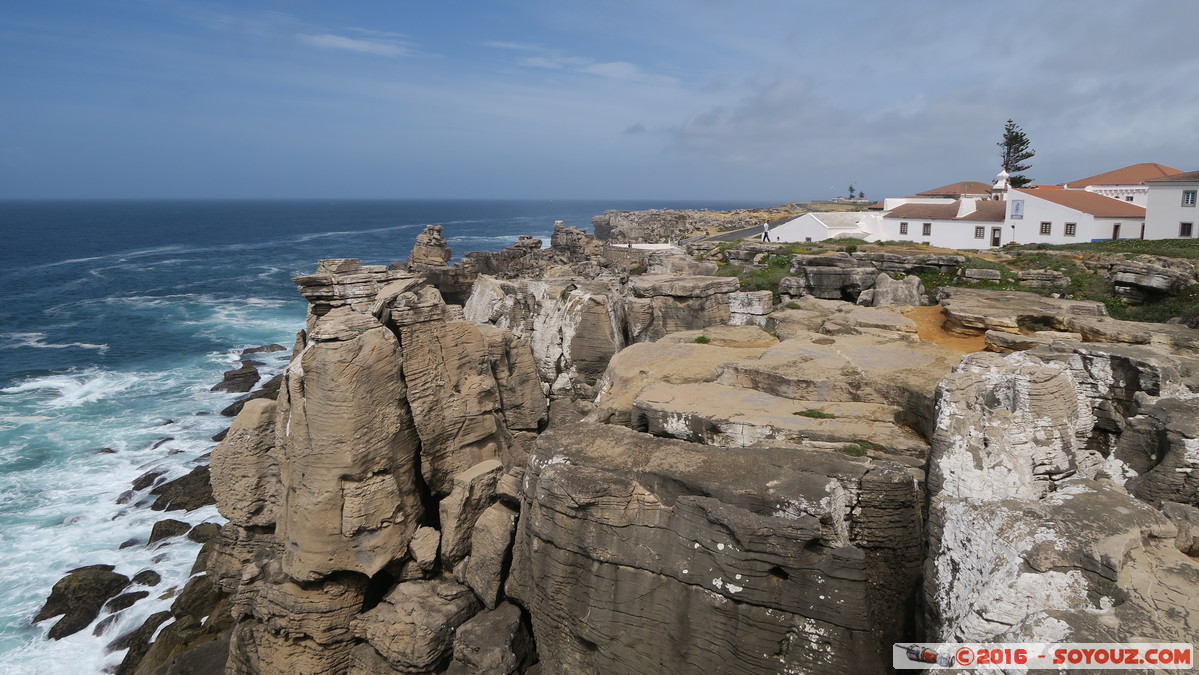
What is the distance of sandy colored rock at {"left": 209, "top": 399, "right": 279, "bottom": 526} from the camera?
42.0 feet

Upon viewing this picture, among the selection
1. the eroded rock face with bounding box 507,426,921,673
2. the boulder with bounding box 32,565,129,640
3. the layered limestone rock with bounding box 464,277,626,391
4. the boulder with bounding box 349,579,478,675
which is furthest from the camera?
the layered limestone rock with bounding box 464,277,626,391

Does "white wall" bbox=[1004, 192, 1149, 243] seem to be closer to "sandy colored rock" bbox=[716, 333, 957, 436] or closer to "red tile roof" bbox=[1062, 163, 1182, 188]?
"red tile roof" bbox=[1062, 163, 1182, 188]

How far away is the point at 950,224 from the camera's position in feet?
139

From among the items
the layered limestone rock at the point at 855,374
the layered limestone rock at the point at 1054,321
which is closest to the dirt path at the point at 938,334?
the layered limestone rock at the point at 1054,321

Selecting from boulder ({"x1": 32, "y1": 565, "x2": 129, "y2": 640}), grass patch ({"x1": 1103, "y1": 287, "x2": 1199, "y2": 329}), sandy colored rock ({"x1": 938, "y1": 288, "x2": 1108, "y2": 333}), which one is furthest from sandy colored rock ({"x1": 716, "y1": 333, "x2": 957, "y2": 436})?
boulder ({"x1": 32, "y1": 565, "x2": 129, "y2": 640})

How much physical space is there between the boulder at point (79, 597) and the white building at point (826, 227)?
39.0m

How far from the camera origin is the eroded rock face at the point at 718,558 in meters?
7.24

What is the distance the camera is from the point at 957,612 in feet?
20.6

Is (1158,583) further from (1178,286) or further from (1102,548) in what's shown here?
(1178,286)

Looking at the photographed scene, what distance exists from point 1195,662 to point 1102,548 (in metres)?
1.20

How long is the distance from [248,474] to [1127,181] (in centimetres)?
6687

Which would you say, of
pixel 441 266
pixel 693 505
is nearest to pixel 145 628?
pixel 693 505

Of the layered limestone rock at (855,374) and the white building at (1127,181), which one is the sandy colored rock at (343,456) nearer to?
the layered limestone rock at (855,374)

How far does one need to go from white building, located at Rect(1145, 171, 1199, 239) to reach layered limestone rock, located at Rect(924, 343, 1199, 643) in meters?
34.1
